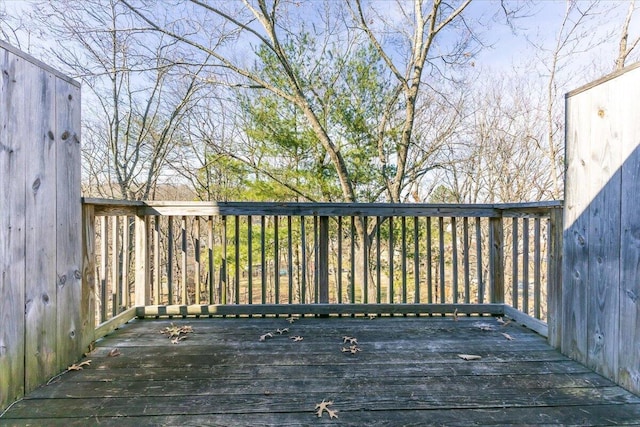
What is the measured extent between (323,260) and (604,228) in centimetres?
190

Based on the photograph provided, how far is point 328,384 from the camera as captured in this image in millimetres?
1688

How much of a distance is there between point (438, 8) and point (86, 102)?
8424mm

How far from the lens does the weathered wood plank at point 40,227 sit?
5.38ft

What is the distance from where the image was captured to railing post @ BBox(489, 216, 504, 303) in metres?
2.83

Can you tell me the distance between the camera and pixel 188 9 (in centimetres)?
648

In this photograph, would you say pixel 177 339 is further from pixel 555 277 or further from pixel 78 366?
pixel 555 277

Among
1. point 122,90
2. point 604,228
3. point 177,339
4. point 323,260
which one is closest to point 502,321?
point 604,228

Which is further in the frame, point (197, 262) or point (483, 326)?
point (197, 262)

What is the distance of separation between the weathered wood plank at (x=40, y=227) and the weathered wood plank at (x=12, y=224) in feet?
0.10

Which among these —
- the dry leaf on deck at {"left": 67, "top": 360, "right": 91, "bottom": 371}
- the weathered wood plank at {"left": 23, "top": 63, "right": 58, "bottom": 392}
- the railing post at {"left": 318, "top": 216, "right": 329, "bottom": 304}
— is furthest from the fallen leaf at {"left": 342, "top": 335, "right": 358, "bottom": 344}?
the weathered wood plank at {"left": 23, "top": 63, "right": 58, "bottom": 392}

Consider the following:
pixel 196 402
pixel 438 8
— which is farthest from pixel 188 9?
pixel 196 402

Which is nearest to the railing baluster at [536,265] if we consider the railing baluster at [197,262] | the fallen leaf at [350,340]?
the fallen leaf at [350,340]

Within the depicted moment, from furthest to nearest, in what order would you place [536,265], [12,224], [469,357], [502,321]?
[502,321] → [536,265] → [469,357] → [12,224]

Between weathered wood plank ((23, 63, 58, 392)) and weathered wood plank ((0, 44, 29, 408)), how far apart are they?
31mm
